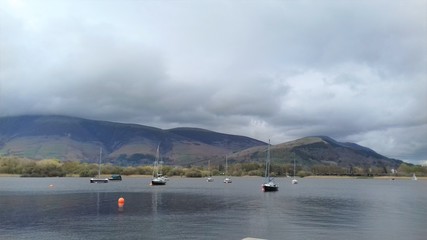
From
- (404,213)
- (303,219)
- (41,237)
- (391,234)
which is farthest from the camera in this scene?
(404,213)

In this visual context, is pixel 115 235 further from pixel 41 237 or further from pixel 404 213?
pixel 404 213

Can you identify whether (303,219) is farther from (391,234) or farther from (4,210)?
(4,210)

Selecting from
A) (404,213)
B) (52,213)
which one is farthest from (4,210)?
(404,213)

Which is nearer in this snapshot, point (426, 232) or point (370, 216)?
point (426, 232)

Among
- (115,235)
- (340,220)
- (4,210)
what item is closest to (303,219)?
(340,220)

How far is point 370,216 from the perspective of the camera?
310 ft

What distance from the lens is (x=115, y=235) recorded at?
62719 mm

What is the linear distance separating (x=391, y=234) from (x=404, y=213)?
38.9 metres

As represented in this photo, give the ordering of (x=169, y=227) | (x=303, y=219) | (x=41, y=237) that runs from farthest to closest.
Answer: (x=303, y=219) < (x=169, y=227) < (x=41, y=237)

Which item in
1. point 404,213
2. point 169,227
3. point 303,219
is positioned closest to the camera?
point 169,227

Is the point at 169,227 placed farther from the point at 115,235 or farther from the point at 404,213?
the point at 404,213

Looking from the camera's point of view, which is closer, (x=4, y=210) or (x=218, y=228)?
(x=218, y=228)

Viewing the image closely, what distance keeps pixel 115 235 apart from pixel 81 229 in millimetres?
9244

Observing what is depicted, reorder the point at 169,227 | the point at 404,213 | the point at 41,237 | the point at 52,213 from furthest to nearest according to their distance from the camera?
1. the point at 404,213
2. the point at 52,213
3. the point at 169,227
4. the point at 41,237
